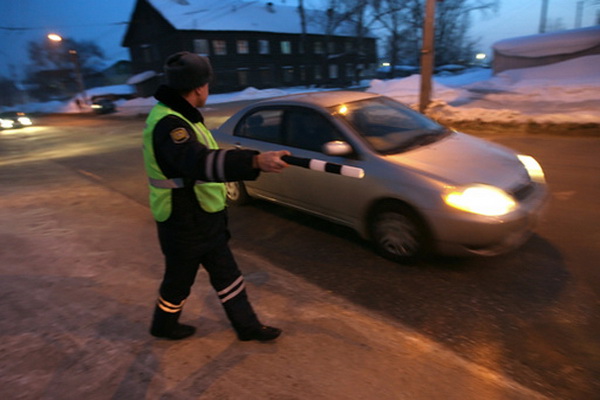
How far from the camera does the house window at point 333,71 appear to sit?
48737 mm

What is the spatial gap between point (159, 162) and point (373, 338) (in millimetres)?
1747

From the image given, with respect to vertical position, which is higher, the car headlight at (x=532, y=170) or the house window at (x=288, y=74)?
the house window at (x=288, y=74)

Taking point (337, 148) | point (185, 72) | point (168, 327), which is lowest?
point (168, 327)

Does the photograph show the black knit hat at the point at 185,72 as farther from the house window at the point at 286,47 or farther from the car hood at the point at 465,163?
the house window at the point at 286,47

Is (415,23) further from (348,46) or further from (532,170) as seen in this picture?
(532,170)

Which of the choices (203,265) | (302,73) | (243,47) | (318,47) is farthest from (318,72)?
(203,265)

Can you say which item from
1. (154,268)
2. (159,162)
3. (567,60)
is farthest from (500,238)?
(567,60)

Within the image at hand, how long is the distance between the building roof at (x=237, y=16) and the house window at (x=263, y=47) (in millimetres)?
1179

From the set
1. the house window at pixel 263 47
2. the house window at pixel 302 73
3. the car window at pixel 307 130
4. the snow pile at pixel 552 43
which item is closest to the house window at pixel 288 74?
the house window at pixel 302 73

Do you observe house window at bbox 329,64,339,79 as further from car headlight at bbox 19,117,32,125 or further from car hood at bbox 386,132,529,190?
car hood at bbox 386,132,529,190

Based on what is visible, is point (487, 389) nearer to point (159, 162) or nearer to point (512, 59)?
point (159, 162)

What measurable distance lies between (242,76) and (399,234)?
40817mm

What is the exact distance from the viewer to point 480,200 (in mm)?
3223

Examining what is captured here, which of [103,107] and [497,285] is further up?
[103,107]
